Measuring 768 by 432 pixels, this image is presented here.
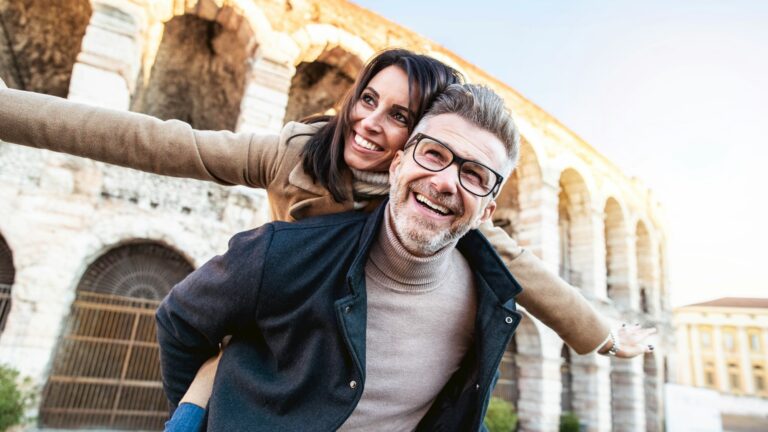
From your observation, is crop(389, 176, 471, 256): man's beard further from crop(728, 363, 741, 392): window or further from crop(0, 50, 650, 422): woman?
crop(728, 363, 741, 392): window

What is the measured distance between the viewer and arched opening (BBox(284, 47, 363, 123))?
9.05m

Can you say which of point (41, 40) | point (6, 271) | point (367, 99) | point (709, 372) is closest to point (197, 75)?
point (41, 40)

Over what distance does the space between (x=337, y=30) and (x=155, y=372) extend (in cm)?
676

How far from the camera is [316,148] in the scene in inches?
69.5

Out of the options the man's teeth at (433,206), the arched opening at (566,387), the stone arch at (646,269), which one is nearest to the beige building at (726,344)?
the stone arch at (646,269)

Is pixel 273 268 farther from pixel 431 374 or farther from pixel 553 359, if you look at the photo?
pixel 553 359

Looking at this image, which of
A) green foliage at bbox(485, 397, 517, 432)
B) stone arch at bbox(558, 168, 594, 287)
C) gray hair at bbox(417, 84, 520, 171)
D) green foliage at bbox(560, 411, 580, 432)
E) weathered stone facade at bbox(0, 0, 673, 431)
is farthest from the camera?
stone arch at bbox(558, 168, 594, 287)

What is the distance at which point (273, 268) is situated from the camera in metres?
1.26

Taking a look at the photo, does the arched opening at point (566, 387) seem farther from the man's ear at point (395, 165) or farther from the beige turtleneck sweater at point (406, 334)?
the man's ear at point (395, 165)

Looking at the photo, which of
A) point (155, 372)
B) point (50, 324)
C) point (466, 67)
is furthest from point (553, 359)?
point (50, 324)

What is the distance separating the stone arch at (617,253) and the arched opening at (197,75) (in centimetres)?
1158

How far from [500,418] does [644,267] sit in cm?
1071

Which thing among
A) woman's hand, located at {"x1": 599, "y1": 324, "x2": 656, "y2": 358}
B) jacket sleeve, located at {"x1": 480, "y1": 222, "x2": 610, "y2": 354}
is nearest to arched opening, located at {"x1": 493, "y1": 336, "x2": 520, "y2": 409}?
woman's hand, located at {"x1": 599, "y1": 324, "x2": 656, "y2": 358}

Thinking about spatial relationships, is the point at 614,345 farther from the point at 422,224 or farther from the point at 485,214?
the point at 422,224
